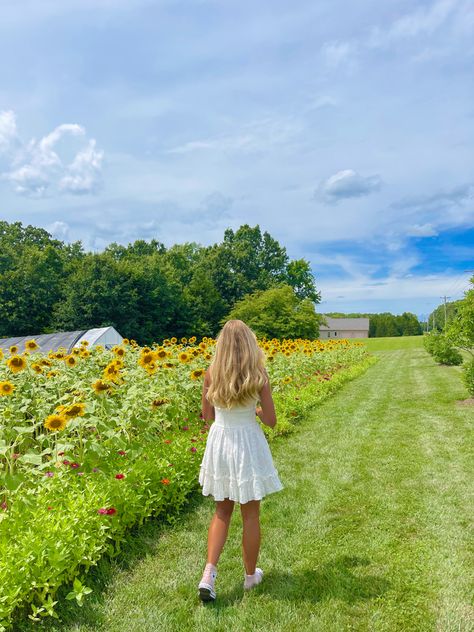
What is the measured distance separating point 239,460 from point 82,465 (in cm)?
160

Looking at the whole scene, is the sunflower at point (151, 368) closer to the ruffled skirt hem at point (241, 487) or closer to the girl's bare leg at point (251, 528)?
the ruffled skirt hem at point (241, 487)

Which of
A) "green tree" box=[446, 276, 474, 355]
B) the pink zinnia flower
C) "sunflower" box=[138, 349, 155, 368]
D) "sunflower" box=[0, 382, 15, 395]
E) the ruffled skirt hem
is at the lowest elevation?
the pink zinnia flower

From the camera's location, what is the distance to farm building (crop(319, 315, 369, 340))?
8394 cm

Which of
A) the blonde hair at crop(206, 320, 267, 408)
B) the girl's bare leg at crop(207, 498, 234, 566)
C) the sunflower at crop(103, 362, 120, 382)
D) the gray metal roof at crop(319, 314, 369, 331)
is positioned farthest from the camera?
the gray metal roof at crop(319, 314, 369, 331)

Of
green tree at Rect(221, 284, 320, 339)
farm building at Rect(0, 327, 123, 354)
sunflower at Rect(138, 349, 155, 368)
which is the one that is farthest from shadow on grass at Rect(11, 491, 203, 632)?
green tree at Rect(221, 284, 320, 339)

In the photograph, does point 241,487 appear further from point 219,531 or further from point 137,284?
point 137,284

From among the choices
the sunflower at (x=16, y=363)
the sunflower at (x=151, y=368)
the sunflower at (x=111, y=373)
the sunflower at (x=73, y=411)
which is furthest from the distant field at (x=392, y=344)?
the sunflower at (x=73, y=411)

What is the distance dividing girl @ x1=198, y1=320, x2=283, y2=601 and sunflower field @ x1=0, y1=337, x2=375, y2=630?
77cm

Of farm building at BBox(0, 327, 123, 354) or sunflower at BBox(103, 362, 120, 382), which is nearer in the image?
sunflower at BBox(103, 362, 120, 382)

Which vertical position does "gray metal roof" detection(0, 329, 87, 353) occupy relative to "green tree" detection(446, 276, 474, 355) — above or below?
below

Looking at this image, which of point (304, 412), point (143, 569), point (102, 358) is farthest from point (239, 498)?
point (304, 412)

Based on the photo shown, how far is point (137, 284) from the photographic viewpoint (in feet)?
A: 119

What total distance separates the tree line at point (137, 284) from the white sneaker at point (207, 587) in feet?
87.6

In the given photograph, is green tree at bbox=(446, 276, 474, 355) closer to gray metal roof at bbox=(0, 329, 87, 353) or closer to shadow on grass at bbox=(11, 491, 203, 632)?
shadow on grass at bbox=(11, 491, 203, 632)
